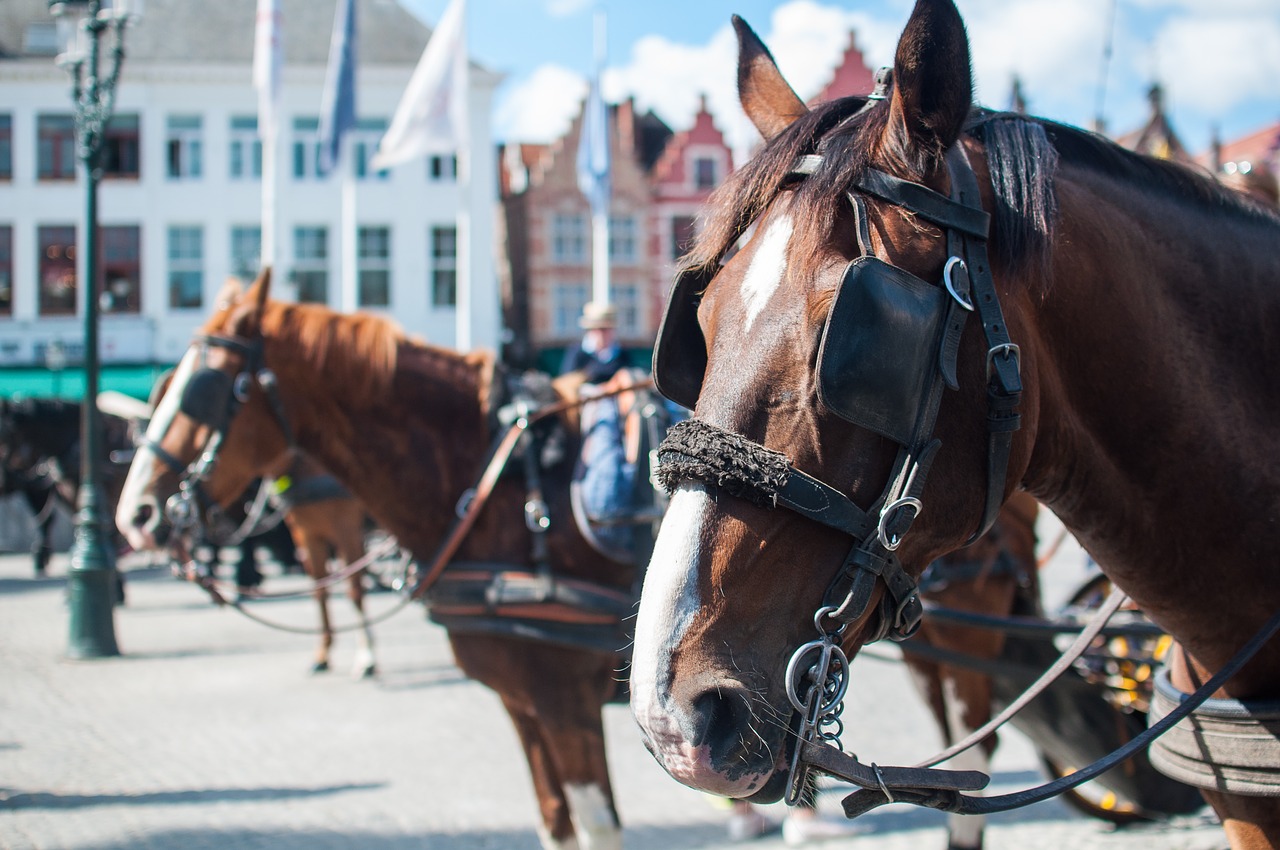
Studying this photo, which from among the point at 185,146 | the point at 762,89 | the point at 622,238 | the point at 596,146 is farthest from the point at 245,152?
the point at 762,89

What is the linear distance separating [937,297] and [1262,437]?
67 centimetres

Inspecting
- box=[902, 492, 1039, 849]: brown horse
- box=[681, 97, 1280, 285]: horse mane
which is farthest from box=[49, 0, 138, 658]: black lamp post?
box=[681, 97, 1280, 285]: horse mane

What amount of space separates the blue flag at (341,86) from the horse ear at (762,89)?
46.3 feet

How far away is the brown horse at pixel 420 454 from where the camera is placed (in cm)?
330

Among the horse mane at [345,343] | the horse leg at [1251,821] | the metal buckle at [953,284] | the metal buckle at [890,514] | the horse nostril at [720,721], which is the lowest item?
the horse leg at [1251,821]

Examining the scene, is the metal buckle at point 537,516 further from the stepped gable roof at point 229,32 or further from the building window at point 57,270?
the building window at point 57,270

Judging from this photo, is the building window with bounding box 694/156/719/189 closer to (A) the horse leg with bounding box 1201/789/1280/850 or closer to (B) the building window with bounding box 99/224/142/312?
(B) the building window with bounding box 99/224/142/312

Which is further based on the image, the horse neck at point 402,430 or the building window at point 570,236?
the building window at point 570,236

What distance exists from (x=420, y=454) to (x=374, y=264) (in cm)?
2447

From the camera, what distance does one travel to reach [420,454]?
3551 millimetres

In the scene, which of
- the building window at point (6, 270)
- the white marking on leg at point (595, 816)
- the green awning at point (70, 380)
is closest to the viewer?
the white marking on leg at point (595, 816)

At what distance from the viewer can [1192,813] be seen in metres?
3.36

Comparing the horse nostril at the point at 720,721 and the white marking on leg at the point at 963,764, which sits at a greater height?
the horse nostril at the point at 720,721

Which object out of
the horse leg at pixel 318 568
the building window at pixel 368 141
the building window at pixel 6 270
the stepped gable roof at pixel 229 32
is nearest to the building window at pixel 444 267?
the building window at pixel 368 141
